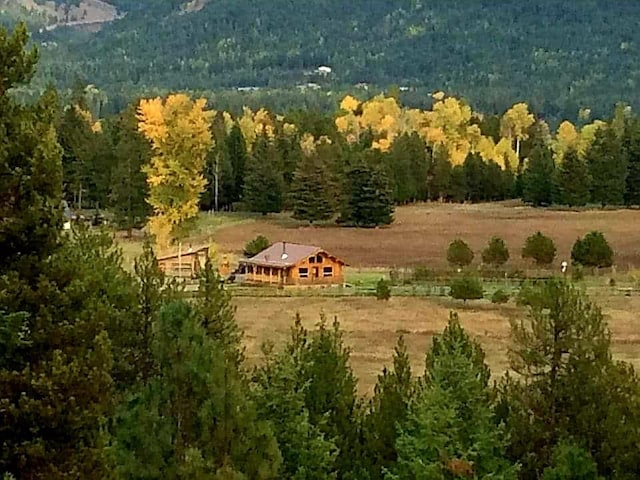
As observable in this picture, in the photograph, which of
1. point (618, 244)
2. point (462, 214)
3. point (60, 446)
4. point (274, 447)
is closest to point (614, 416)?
point (274, 447)

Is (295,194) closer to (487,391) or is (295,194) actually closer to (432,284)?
(432,284)

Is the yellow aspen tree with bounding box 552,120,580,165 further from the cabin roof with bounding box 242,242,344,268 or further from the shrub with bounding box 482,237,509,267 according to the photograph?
the cabin roof with bounding box 242,242,344,268

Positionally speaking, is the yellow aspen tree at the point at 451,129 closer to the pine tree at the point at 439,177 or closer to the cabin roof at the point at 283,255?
the pine tree at the point at 439,177

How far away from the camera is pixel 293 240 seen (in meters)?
65.3

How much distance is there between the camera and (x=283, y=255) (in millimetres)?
52219

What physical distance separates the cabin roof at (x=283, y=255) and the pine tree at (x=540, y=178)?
35.7 metres

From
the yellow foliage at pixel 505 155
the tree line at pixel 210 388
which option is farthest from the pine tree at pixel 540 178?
the tree line at pixel 210 388

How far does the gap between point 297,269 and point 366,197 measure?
73.4 feet

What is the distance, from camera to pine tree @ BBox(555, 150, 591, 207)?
8138 centimetres

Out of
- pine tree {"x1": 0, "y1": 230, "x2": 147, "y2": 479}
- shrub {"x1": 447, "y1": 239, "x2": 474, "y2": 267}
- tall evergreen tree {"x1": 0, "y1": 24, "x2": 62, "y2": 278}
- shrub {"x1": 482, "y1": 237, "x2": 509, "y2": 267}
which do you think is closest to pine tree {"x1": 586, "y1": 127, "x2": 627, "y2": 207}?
shrub {"x1": 482, "y1": 237, "x2": 509, "y2": 267}

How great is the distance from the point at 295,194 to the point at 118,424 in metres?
59.1

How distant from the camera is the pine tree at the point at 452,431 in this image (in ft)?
56.5

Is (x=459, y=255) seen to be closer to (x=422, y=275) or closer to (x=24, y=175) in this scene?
(x=422, y=275)

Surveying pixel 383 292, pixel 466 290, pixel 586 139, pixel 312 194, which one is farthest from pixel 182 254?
pixel 586 139
